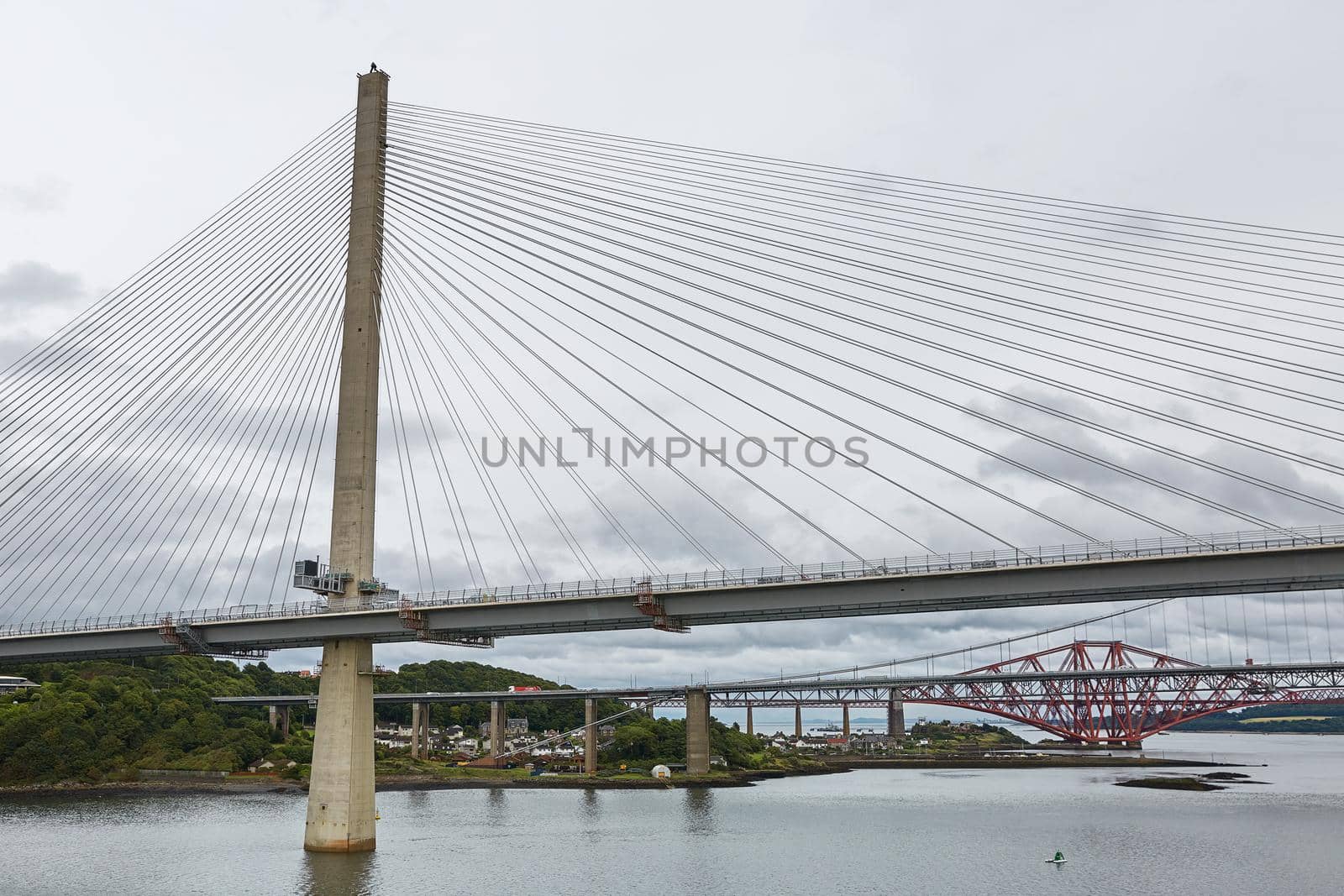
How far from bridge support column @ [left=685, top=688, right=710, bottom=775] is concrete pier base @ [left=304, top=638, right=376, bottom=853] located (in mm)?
77161

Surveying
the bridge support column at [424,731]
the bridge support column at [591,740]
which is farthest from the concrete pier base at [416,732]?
the bridge support column at [591,740]

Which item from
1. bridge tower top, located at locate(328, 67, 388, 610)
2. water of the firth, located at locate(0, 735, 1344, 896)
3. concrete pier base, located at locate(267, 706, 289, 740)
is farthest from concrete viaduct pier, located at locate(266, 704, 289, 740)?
bridge tower top, located at locate(328, 67, 388, 610)

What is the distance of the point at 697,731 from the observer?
134 m

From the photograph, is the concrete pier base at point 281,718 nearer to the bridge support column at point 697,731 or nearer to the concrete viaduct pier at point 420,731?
the concrete viaduct pier at point 420,731

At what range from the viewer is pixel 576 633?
60906 millimetres

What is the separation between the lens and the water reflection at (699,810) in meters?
75.3

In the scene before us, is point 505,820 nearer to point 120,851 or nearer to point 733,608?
point 120,851

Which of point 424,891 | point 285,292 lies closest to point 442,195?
point 285,292

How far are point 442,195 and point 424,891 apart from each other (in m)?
35.0

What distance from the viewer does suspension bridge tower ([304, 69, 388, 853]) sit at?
57.8 meters

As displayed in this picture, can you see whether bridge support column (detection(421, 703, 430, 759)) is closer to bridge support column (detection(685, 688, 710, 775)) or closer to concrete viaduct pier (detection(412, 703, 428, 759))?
concrete viaduct pier (detection(412, 703, 428, 759))

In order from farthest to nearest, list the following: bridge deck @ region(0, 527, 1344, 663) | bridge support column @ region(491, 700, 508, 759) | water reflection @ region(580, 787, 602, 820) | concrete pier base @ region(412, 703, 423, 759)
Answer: concrete pier base @ region(412, 703, 423, 759) < bridge support column @ region(491, 700, 508, 759) < water reflection @ region(580, 787, 602, 820) < bridge deck @ region(0, 527, 1344, 663)

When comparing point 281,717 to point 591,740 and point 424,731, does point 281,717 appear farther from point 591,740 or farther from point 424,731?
point 591,740

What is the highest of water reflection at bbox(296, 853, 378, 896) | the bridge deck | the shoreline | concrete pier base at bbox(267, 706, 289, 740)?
the bridge deck
